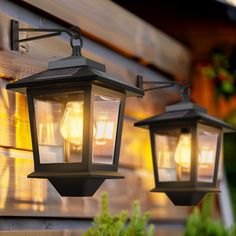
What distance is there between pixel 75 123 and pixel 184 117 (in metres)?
1.01

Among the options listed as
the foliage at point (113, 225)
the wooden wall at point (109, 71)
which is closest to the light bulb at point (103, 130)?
the wooden wall at point (109, 71)

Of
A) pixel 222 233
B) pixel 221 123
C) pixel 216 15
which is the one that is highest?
pixel 216 15

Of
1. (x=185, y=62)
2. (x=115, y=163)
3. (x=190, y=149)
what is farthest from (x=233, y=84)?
(x=115, y=163)

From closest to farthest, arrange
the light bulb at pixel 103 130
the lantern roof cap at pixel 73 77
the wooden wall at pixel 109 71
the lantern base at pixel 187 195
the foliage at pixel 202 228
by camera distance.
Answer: the lantern roof cap at pixel 73 77 < the light bulb at pixel 103 130 < the wooden wall at pixel 109 71 < the lantern base at pixel 187 195 < the foliage at pixel 202 228

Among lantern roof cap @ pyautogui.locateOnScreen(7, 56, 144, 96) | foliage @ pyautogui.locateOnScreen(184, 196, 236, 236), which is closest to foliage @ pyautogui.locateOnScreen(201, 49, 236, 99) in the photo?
foliage @ pyautogui.locateOnScreen(184, 196, 236, 236)

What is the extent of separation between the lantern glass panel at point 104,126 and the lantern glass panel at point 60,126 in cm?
7

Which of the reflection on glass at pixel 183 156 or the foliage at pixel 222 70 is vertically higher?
the foliage at pixel 222 70

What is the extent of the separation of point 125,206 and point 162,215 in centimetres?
70

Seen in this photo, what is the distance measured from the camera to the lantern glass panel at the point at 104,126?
318 centimetres

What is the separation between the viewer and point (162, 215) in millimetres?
5504

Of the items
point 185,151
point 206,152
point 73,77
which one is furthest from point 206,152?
point 73,77

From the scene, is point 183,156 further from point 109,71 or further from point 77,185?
point 77,185

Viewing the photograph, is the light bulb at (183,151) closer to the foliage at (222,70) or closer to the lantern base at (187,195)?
the lantern base at (187,195)

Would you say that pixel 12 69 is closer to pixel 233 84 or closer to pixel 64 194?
pixel 64 194
